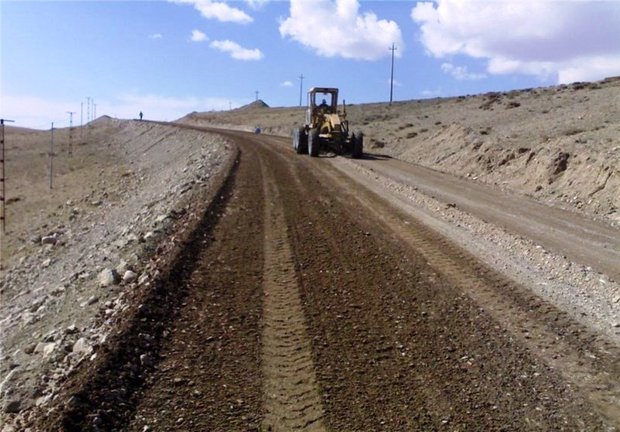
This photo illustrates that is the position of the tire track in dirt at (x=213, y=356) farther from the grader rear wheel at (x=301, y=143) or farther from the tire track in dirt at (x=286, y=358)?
the grader rear wheel at (x=301, y=143)

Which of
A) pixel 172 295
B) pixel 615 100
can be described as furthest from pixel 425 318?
pixel 615 100

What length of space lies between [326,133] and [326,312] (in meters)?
21.3

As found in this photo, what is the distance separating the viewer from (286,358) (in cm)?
572

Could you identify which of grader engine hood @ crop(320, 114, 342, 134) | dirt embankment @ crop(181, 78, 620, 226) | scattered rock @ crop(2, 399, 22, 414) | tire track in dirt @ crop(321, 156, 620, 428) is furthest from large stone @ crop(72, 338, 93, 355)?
grader engine hood @ crop(320, 114, 342, 134)

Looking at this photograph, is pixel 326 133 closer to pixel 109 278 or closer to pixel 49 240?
pixel 49 240

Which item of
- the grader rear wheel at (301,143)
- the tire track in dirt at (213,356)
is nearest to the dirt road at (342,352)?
the tire track in dirt at (213,356)

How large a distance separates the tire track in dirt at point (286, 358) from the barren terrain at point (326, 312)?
0.07 feet

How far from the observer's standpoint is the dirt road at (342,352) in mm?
4773

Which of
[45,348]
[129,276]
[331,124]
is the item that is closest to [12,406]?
[45,348]

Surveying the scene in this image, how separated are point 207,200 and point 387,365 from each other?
8.42 metres

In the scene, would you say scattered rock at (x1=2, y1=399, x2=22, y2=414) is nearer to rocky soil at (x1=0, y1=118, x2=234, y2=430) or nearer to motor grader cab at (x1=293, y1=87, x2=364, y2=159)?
rocky soil at (x1=0, y1=118, x2=234, y2=430)

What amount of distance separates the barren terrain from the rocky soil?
6cm

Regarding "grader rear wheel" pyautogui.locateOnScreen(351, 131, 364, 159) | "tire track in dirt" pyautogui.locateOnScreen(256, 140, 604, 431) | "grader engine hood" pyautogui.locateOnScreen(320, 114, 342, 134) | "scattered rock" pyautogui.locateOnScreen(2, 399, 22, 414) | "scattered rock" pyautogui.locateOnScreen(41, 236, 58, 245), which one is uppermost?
"grader engine hood" pyautogui.locateOnScreen(320, 114, 342, 134)

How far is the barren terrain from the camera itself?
4918 mm
